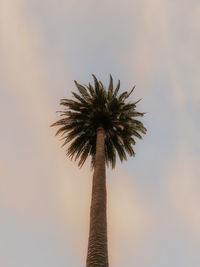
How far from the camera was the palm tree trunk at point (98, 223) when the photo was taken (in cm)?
890

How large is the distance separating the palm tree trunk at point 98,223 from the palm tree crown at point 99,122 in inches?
135

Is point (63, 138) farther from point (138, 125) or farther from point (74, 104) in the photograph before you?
point (138, 125)

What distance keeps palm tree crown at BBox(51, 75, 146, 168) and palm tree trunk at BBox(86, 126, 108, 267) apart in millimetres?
3426

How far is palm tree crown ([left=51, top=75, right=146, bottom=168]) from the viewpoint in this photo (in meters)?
15.7

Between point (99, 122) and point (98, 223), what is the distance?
6954 millimetres

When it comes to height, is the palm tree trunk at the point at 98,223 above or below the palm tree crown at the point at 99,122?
below

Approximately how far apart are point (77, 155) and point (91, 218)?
24.4ft

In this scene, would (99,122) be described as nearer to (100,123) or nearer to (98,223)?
(100,123)

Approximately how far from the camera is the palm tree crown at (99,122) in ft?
51.6

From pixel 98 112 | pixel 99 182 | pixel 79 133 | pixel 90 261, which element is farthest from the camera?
pixel 79 133

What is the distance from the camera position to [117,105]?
15.9 metres

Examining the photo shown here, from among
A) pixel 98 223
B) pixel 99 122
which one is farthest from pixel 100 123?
pixel 98 223

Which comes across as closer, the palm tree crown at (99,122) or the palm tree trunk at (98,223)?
the palm tree trunk at (98,223)

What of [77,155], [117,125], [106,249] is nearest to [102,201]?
[106,249]
